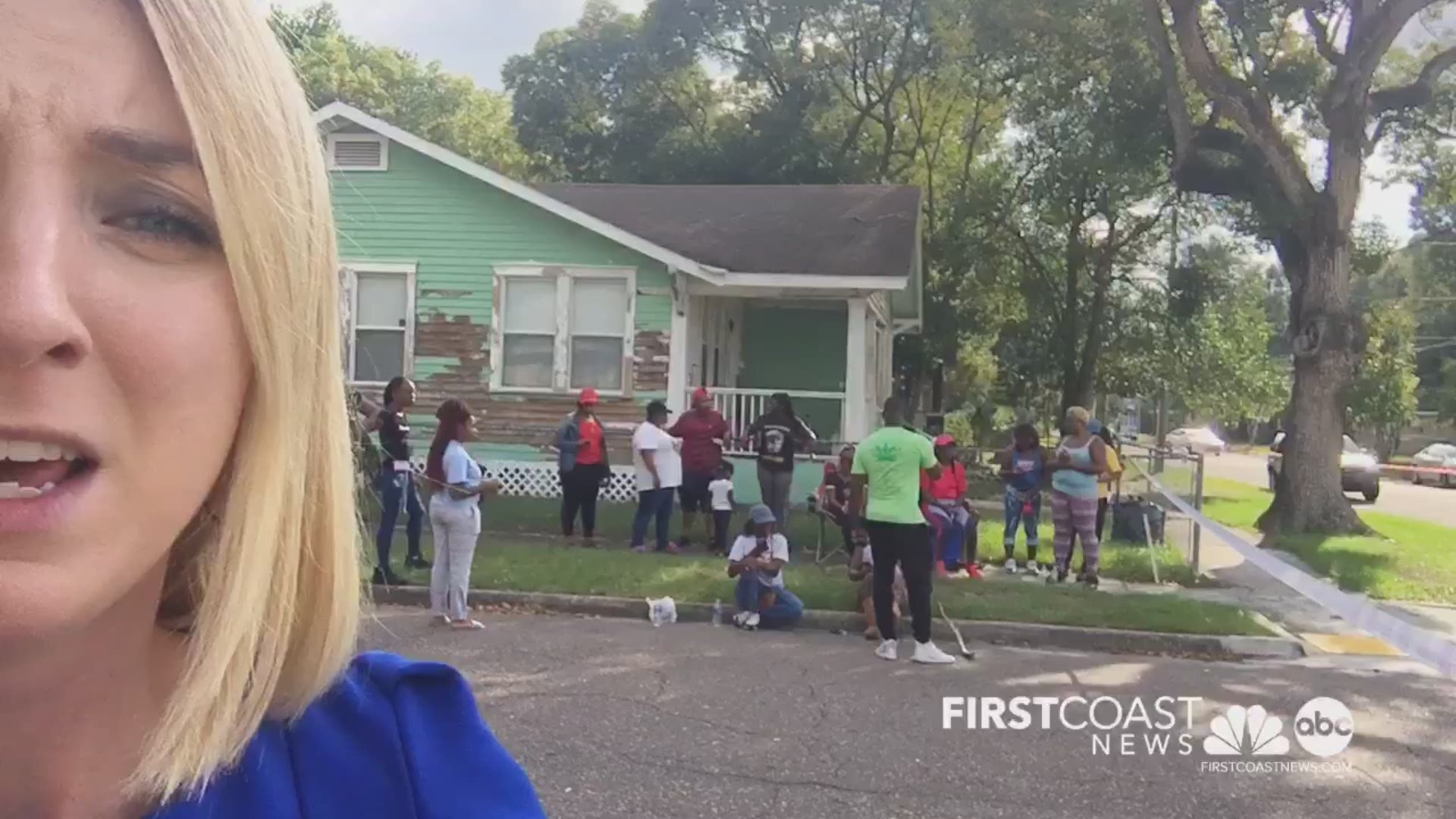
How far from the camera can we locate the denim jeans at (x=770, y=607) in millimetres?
9469

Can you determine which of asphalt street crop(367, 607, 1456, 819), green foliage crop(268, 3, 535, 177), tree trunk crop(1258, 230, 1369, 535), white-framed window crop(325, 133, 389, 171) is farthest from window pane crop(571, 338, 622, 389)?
green foliage crop(268, 3, 535, 177)

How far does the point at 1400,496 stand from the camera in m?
31.1

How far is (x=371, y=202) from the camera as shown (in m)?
16.4

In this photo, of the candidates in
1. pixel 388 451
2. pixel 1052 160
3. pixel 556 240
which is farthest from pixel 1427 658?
pixel 1052 160

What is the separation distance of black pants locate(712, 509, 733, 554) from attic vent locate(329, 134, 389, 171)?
7.60 m

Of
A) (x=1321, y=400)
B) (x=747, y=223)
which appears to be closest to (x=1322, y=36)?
(x=1321, y=400)

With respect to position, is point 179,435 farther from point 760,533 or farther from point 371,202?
point 371,202

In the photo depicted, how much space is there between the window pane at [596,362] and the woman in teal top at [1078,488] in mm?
6751

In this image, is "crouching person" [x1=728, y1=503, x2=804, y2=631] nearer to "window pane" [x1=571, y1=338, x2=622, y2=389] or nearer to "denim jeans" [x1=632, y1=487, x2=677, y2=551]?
"denim jeans" [x1=632, y1=487, x2=677, y2=551]

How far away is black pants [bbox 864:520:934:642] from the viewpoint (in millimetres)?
8227

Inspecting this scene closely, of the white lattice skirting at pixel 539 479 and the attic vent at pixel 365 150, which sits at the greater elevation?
the attic vent at pixel 365 150

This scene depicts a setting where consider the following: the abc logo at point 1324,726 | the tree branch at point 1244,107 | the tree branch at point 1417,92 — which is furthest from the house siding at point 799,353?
the abc logo at point 1324,726

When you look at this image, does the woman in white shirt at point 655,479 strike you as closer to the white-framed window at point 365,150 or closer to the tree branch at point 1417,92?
the white-framed window at point 365,150

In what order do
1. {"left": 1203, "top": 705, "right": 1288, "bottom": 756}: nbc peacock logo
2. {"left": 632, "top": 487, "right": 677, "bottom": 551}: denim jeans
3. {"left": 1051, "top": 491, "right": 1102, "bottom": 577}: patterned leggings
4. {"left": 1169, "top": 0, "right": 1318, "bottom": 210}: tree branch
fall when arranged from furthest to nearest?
1. {"left": 1169, "top": 0, "right": 1318, "bottom": 210}: tree branch
2. {"left": 632, "top": 487, "right": 677, "bottom": 551}: denim jeans
3. {"left": 1051, "top": 491, "right": 1102, "bottom": 577}: patterned leggings
4. {"left": 1203, "top": 705, "right": 1288, "bottom": 756}: nbc peacock logo
